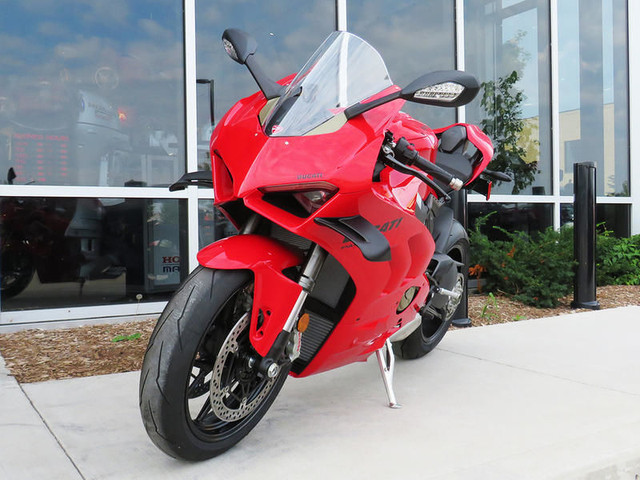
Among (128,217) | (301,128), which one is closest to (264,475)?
(301,128)

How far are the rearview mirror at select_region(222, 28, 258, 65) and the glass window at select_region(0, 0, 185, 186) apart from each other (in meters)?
2.79

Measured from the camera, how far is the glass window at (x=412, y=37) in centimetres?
597

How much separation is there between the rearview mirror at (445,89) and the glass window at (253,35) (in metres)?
3.51

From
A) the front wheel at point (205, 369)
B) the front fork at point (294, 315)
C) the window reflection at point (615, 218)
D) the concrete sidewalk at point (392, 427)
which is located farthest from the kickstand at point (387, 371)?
the window reflection at point (615, 218)

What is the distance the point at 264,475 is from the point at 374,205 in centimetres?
94

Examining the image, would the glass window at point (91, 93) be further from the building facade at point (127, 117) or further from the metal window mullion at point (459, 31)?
the metal window mullion at point (459, 31)

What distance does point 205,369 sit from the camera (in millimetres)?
1983

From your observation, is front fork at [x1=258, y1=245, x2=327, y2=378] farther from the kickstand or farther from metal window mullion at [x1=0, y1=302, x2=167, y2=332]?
metal window mullion at [x1=0, y1=302, x2=167, y2=332]

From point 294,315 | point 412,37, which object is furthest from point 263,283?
point 412,37

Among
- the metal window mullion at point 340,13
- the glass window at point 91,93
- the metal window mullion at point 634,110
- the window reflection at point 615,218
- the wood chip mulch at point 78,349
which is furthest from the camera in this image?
the metal window mullion at point 634,110

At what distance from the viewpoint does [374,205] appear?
193cm

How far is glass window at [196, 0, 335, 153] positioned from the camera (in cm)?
499

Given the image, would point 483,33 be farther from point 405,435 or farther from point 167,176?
point 405,435

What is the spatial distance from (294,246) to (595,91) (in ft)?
23.0
